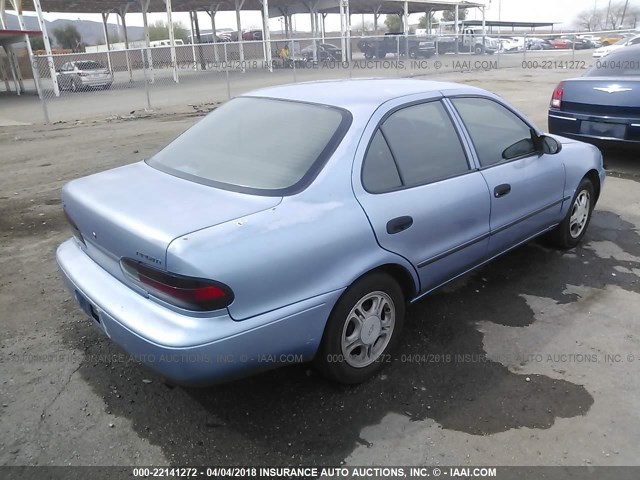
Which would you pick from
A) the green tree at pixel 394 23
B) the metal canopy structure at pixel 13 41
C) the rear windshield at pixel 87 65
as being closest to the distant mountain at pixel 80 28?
the metal canopy structure at pixel 13 41

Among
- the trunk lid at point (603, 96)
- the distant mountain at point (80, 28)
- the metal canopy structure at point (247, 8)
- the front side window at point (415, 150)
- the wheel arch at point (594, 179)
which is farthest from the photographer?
the distant mountain at point (80, 28)

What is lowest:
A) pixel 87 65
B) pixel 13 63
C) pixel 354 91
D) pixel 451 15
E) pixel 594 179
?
pixel 594 179

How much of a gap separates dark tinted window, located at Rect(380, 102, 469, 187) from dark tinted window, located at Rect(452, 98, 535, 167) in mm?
199

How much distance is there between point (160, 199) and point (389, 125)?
4.34ft

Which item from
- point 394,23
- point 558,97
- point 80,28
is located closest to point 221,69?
point 558,97

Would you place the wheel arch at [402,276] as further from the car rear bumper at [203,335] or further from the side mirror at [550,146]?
the side mirror at [550,146]

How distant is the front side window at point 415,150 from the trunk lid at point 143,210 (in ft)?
2.18

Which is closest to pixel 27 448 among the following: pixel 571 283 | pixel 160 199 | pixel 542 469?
pixel 160 199

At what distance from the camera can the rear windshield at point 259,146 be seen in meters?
2.65

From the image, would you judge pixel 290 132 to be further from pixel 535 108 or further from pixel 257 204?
pixel 535 108

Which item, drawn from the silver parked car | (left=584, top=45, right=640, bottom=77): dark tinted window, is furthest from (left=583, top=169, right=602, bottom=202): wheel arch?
the silver parked car

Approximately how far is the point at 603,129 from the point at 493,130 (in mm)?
3750

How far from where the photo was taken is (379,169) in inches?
110

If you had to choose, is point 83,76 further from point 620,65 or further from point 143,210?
point 143,210
